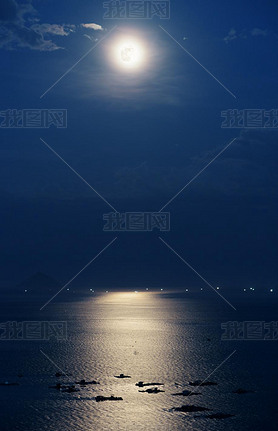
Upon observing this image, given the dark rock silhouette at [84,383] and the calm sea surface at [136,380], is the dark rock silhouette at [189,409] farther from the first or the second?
the dark rock silhouette at [84,383]

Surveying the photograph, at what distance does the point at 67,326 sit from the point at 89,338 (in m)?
41.9

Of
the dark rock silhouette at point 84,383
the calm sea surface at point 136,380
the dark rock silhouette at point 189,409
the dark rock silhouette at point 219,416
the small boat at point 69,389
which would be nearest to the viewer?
the calm sea surface at point 136,380

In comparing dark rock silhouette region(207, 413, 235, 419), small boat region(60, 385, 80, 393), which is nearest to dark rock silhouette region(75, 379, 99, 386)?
small boat region(60, 385, 80, 393)

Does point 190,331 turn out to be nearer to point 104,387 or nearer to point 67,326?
point 67,326

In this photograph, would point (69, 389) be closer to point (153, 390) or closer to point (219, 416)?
point (153, 390)

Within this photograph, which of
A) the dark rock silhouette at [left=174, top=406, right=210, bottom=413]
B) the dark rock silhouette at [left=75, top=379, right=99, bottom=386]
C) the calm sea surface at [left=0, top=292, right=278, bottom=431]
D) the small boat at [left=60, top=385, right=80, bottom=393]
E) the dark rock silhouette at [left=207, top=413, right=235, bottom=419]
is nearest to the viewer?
the calm sea surface at [left=0, top=292, right=278, bottom=431]

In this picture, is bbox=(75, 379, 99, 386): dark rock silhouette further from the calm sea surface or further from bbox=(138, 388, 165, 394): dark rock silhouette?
bbox=(138, 388, 165, 394): dark rock silhouette

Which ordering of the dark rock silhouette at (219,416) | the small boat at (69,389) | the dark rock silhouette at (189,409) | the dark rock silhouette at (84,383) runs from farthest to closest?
1. the dark rock silhouette at (84,383)
2. the small boat at (69,389)
3. the dark rock silhouette at (189,409)
4. the dark rock silhouette at (219,416)

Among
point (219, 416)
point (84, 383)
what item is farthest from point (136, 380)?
point (219, 416)

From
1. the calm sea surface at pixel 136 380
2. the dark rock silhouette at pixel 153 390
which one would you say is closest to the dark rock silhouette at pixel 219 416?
the calm sea surface at pixel 136 380

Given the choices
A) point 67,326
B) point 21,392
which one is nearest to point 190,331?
point 67,326

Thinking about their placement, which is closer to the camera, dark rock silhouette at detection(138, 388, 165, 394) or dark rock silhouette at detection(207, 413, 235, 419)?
dark rock silhouette at detection(207, 413, 235, 419)

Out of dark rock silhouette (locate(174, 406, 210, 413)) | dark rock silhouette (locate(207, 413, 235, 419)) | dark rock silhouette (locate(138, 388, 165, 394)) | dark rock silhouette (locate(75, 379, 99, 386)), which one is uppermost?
dark rock silhouette (locate(75, 379, 99, 386))

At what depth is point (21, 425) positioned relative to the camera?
60.3m
